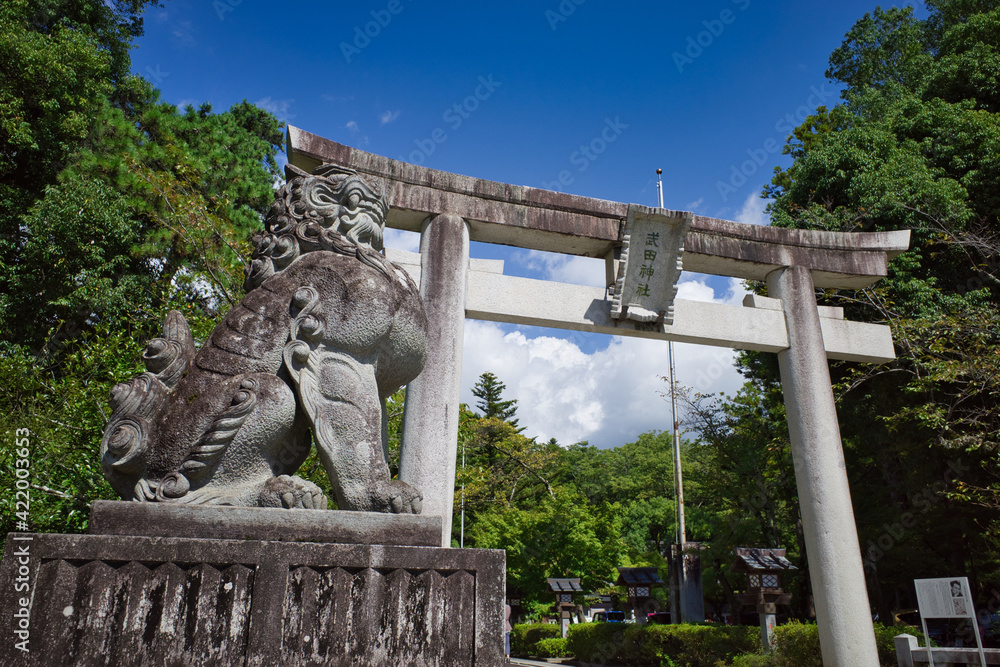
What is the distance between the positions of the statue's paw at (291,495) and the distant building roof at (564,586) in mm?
16326

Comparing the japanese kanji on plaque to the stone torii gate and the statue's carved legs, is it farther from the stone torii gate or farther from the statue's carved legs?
the statue's carved legs

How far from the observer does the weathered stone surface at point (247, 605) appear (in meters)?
1.89

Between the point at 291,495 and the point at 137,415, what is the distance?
69 cm

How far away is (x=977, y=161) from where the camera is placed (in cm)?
1097

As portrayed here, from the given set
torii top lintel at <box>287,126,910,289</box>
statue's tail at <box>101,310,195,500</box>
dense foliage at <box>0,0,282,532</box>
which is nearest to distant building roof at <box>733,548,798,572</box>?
torii top lintel at <box>287,126,910,289</box>

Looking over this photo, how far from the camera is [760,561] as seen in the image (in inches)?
414

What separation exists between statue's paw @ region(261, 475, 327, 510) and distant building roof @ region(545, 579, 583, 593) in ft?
53.6

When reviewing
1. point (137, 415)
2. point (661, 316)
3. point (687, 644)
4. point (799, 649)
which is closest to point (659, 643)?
point (687, 644)

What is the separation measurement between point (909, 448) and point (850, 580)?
5676mm

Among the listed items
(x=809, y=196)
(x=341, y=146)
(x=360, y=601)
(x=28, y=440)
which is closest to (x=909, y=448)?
(x=809, y=196)

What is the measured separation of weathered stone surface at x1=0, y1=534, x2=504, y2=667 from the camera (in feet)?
6.19

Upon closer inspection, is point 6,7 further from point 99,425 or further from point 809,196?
point 809,196

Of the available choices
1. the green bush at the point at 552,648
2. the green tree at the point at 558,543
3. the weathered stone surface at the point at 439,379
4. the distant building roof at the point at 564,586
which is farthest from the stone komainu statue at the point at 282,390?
the green bush at the point at 552,648

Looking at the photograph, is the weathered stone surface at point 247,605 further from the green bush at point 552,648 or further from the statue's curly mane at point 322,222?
the green bush at point 552,648
